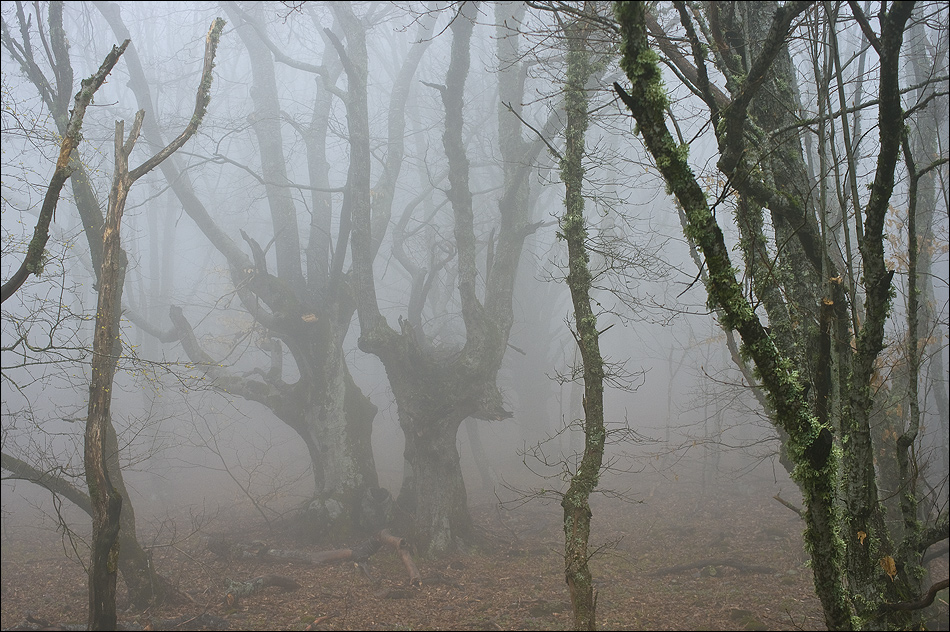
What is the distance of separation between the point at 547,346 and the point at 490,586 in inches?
465

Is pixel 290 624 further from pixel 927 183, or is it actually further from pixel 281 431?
pixel 281 431

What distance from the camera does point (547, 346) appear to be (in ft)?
64.2

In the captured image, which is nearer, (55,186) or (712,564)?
(55,186)

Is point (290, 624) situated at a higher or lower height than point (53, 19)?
lower

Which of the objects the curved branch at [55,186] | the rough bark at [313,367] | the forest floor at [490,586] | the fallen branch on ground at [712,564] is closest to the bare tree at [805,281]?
the forest floor at [490,586]

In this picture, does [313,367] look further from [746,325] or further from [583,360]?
[746,325]

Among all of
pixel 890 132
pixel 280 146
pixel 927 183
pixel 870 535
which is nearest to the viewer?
pixel 890 132

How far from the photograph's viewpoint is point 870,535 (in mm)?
3150

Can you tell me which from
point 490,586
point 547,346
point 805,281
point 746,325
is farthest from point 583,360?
point 547,346

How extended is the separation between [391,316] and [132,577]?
84.8 feet

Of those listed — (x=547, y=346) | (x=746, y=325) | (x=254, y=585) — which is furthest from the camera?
(x=547, y=346)

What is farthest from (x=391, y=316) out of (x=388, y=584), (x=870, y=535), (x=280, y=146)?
(x=870, y=535)

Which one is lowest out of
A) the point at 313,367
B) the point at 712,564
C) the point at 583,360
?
the point at 712,564

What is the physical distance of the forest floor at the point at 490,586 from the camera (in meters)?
6.98
